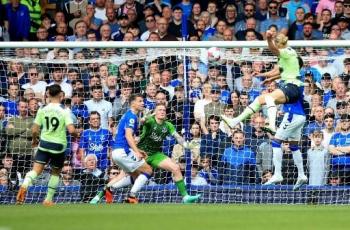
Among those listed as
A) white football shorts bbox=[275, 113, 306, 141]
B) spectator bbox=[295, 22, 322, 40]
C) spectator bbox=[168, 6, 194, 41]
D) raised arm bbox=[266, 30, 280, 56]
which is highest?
spectator bbox=[168, 6, 194, 41]

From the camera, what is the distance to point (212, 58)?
1973 cm

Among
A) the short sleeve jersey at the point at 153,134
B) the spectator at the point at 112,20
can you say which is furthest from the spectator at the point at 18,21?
the short sleeve jersey at the point at 153,134

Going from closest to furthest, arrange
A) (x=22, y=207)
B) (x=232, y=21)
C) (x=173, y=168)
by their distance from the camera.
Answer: (x=22, y=207), (x=173, y=168), (x=232, y=21)

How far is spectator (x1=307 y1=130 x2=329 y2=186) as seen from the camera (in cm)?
1944

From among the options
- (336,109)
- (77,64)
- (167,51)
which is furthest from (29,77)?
(336,109)

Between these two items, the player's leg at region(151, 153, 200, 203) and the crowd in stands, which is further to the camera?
the crowd in stands

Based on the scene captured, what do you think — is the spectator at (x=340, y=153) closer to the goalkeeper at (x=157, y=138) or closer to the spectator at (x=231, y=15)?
the goalkeeper at (x=157, y=138)

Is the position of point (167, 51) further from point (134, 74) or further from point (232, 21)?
point (232, 21)

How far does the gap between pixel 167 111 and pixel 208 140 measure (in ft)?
2.94

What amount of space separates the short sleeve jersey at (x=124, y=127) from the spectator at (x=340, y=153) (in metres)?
→ 3.33

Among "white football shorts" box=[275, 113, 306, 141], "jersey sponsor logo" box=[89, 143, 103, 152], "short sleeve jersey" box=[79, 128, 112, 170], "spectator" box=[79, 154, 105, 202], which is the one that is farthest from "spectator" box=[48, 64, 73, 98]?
"white football shorts" box=[275, 113, 306, 141]

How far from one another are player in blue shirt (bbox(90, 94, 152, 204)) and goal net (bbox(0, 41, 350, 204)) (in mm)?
495

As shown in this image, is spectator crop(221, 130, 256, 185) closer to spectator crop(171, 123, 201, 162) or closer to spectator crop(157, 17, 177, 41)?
spectator crop(171, 123, 201, 162)

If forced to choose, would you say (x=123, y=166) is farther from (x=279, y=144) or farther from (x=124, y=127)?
(x=279, y=144)
